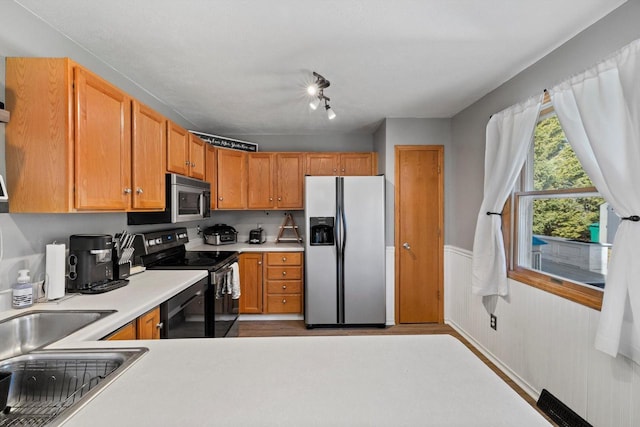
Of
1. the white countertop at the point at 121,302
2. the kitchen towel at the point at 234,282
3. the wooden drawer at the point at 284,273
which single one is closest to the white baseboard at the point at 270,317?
the wooden drawer at the point at 284,273

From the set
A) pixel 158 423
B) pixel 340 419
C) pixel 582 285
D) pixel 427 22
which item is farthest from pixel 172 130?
pixel 582 285

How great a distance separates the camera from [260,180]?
12.8 feet

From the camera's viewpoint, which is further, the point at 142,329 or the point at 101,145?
the point at 101,145

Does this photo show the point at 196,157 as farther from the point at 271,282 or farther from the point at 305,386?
the point at 305,386

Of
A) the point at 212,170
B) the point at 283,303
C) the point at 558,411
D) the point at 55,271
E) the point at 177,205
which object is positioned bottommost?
the point at 558,411

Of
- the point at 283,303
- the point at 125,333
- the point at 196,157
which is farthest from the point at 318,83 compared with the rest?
the point at 283,303

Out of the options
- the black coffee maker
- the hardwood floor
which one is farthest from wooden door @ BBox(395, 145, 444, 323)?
the black coffee maker

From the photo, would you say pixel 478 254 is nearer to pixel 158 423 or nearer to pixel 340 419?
pixel 340 419

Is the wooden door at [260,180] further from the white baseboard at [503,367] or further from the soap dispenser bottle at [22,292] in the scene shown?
the white baseboard at [503,367]

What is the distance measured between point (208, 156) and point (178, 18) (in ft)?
6.31

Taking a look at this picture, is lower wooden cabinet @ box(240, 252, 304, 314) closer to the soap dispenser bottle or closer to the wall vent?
the soap dispenser bottle

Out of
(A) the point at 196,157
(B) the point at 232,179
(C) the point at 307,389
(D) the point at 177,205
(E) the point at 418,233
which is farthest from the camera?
(B) the point at 232,179

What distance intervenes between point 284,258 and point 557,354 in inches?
104

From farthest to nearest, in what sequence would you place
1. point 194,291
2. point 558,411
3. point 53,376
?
point 194,291 < point 558,411 < point 53,376
